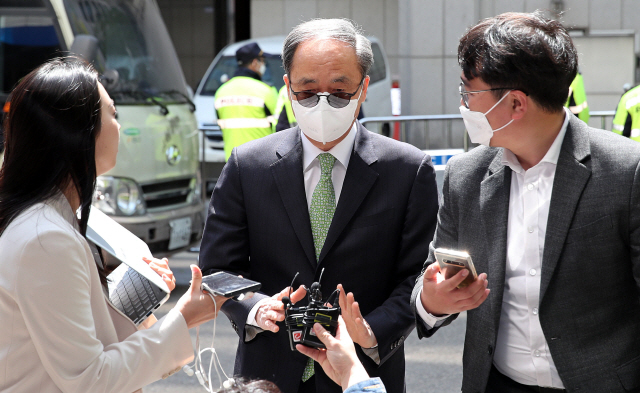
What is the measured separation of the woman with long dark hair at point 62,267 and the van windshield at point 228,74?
8309mm

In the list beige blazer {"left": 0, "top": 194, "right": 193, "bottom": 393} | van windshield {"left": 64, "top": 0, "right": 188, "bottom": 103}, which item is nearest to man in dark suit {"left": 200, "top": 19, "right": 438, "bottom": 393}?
beige blazer {"left": 0, "top": 194, "right": 193, "bottom": 393}

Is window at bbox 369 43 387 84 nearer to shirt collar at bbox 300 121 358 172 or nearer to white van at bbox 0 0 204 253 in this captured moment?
white van at bbox 0 0 204 253

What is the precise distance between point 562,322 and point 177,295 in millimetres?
5037

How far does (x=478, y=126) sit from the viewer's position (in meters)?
2.20

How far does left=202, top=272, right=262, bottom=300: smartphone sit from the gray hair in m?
0.75

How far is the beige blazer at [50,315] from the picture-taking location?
1.70 meters

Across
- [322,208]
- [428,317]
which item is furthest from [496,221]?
[322,208]

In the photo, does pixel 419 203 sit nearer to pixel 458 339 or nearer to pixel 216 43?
pixel 458 339

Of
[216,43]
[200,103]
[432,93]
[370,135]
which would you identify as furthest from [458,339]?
[216,43]

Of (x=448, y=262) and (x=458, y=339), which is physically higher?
(x=448, y=262)

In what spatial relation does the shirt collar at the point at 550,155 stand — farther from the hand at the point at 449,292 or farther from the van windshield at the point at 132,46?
the van windshield at the point at 132,46

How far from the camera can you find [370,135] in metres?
2.54

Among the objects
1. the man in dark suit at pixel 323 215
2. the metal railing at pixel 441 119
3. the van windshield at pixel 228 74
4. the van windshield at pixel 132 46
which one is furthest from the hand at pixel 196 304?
the van windshield at pixel 228 74

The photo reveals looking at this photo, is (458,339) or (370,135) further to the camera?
(458,339)
